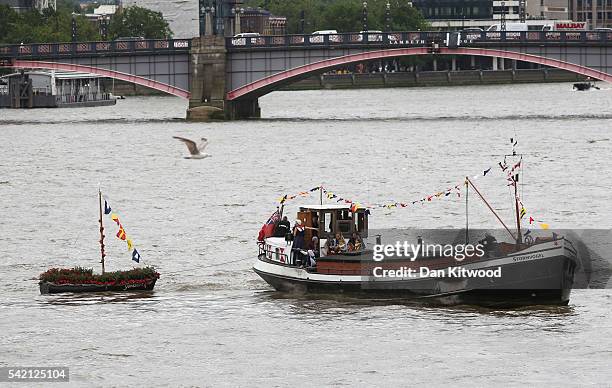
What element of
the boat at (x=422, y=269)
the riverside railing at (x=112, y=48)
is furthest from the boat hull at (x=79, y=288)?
the riverside railing at (x=112, y=48)

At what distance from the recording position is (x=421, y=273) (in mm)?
42500

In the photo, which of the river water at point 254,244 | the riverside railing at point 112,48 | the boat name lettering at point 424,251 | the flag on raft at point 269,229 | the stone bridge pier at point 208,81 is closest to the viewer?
the river water at point 254,244

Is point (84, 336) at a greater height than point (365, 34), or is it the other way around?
point (365, 34)

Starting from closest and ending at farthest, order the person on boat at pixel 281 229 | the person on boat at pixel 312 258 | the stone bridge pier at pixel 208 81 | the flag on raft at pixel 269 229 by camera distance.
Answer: the person on boat at pixel 312 258 → the person on boat at pixel 281 229 → the flag on raft at pixel 269 229 → the stone bridge pier at pixel 208 81

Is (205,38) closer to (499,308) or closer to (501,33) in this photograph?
(501,33)

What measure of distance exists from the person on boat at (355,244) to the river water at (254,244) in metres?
1.37

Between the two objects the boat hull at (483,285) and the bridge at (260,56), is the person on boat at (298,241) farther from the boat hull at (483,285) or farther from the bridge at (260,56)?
the bridge at (260,56)

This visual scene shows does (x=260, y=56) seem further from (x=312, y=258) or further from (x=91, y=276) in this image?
(x=312, y=258)

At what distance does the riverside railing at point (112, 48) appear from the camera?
124312 mm

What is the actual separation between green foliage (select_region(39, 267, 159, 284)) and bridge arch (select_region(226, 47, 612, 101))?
249 ft

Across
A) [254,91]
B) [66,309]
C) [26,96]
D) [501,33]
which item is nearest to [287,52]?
[254,91]

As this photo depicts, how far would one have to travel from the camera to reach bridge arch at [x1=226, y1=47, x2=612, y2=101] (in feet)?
388

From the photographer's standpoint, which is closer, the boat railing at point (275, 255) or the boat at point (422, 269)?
the boat at point (422, 269)

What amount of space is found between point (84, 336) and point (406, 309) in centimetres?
844
